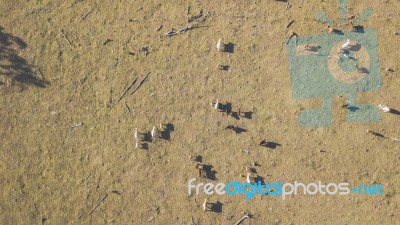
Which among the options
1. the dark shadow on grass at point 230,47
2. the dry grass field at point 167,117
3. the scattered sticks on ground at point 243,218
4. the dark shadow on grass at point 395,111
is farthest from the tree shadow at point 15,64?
the dark shadow on grass at point 395,111

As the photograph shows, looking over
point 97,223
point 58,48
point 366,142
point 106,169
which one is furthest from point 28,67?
point 366,142

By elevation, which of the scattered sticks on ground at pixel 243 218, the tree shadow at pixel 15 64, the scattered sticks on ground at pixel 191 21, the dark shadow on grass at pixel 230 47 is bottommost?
the scattered sticks on ground at pixel 243 218

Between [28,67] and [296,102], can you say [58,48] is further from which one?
[296,102]

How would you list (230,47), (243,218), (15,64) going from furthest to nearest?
(15,64)
(230,47)
(243,218)

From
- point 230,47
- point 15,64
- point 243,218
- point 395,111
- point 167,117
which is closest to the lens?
point 395,111

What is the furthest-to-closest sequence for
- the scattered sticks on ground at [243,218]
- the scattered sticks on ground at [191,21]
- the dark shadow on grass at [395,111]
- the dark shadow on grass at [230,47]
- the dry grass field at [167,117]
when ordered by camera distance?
the scattered sticks on ground at [191,21]
the dark shadow on grass at [230,47]
the scattered sticks on ground at [243,218]
the dry grass field at [167,117]
the dark shadow on grass at [395,111]

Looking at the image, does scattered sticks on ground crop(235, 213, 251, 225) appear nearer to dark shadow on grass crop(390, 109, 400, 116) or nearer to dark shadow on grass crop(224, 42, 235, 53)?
dark shadow on grass crop(224, 42, 235, 53)

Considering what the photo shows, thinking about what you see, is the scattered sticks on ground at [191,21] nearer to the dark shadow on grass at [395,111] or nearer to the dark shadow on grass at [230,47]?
the dark shadow on grass at [230,47]

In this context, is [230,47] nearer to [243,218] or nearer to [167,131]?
[167,131]

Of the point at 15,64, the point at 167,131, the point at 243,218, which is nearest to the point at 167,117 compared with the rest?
the point at 167,131

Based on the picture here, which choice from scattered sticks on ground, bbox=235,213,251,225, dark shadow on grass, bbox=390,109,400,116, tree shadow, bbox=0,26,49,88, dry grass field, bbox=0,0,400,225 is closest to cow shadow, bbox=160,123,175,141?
dry grass field, bbox=0,0,400,225
